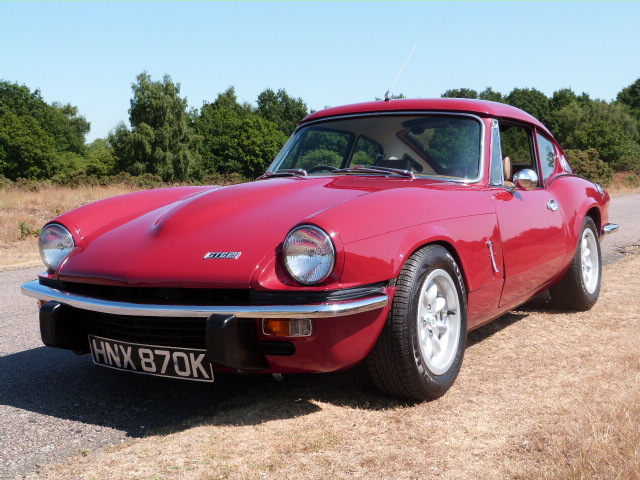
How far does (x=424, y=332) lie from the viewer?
2992 mm

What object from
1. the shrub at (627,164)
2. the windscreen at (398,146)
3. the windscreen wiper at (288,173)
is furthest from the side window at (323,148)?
the shrub at (627,164)

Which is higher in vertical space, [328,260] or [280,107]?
[280,107]

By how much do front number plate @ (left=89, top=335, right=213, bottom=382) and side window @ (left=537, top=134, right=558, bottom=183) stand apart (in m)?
3.04

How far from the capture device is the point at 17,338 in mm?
4328

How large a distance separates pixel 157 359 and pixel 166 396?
523 mm

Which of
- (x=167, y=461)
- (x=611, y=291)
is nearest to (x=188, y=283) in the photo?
(x=167, y=461)

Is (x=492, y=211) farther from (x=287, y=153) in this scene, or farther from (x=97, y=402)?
(x=97, y=402)

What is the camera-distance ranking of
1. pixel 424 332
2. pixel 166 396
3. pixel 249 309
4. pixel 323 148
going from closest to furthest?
pixel 249 309 < pixel 424 332 < pixel 166 396 < pixel 323 148

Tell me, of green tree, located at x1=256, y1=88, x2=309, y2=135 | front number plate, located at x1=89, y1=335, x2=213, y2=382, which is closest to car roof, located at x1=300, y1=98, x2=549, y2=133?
front number plate, located at x1=89, y1=335, x2=213, y2=382

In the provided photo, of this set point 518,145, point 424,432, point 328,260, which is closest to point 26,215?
point 518,145

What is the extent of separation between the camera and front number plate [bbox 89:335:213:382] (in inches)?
104

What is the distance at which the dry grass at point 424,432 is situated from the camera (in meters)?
2.20

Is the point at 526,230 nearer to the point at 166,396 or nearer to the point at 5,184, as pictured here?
the point at 166,396

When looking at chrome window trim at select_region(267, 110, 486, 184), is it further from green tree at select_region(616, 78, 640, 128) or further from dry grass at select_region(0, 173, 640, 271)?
green tree at select_region(616, 78, 640, 128)
